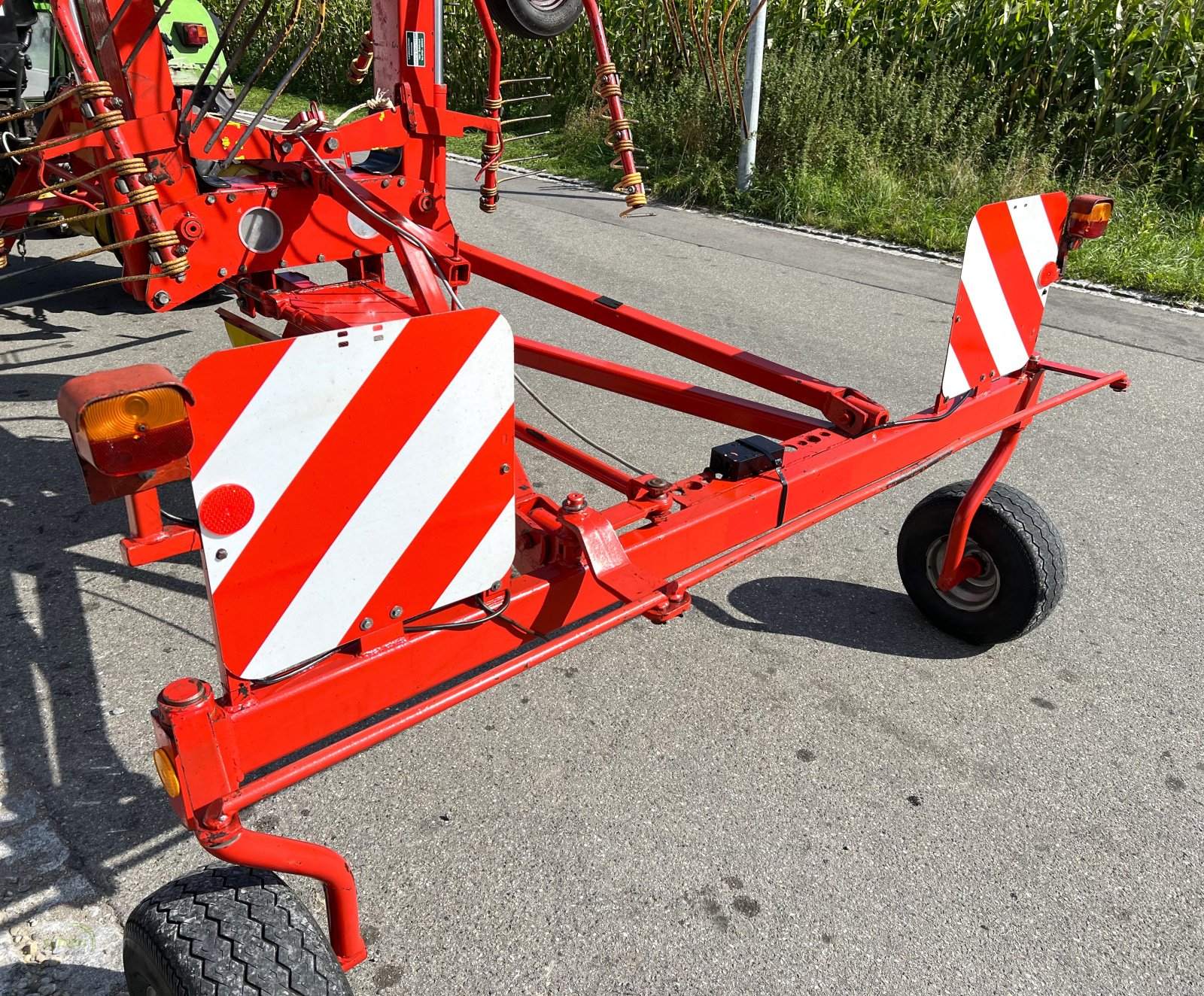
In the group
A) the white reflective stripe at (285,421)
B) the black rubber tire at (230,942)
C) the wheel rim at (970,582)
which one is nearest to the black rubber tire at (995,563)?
the wheel rim at (970,582)

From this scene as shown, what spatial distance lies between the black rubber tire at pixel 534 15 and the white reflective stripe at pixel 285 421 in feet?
10.4

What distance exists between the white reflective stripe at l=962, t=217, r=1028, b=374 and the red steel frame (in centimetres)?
7

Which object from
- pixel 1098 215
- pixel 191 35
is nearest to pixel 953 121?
pixel 191 35

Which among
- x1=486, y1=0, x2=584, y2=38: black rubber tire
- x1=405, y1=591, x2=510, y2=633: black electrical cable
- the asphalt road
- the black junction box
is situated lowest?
the asphalt road

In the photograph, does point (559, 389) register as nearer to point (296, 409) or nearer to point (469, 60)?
point (296, 409)

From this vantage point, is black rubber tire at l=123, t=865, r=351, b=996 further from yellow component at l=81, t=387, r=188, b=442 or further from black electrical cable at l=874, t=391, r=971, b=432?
black electrical cable at l=874, t=391, r=971, b=432

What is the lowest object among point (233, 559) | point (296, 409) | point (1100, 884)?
point (1100, 884)

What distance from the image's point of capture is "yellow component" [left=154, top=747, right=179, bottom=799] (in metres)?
1.55

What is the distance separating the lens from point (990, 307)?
2.80 meters

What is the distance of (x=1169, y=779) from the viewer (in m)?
2.69

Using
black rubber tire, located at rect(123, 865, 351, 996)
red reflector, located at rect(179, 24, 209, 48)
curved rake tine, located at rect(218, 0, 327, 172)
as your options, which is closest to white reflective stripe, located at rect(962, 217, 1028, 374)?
curved rake tine, located at rect(218, 0, 327, 172)

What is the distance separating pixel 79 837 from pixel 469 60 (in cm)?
1382

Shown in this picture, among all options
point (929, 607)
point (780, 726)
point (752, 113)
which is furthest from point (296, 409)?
point (752, 113)

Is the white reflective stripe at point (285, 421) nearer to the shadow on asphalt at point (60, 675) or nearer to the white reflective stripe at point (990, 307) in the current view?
the shadow on asphalt at point (60, 675)
